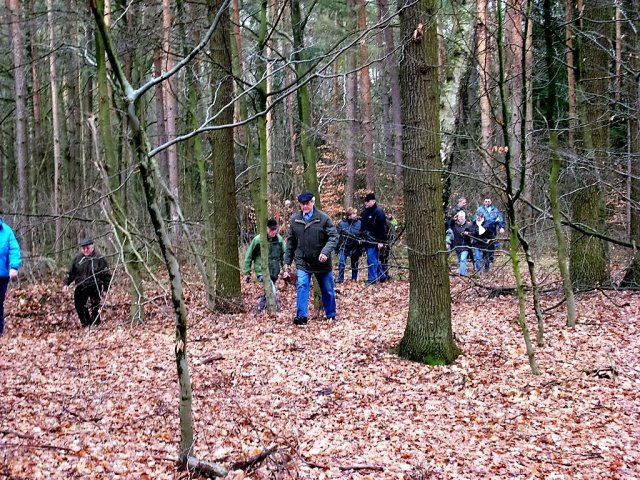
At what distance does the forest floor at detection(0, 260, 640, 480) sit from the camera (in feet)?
14.0

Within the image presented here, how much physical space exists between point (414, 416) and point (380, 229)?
26.6ft

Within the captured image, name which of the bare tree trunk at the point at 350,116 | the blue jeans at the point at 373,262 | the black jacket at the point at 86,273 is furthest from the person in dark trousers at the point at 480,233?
the black jacket at the point at 86,273

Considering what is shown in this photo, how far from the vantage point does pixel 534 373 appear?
6.20 m

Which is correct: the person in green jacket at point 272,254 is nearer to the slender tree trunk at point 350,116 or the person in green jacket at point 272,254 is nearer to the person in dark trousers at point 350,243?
the person in dark trousers at point 350,243

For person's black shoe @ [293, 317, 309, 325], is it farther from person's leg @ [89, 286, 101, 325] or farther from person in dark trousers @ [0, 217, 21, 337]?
person in dark trousers @ [0, 217, 21, 337]

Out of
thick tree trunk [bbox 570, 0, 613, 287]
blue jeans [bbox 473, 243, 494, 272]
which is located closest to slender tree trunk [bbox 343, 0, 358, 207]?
blue jeans [bbox 473, 243, 494, 272]

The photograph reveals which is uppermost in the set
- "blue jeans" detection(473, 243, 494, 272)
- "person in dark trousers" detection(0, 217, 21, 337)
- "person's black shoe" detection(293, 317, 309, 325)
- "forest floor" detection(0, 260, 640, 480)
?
"person in dark trousers" detection(0, 217, 21, 337)

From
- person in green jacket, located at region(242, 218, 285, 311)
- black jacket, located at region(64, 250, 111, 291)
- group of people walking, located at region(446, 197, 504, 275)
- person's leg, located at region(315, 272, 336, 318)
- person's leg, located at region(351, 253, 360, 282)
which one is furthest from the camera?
person's leg, located at region(351, 253, 360, 282)

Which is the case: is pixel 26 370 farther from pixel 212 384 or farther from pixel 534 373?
pixel 534 373

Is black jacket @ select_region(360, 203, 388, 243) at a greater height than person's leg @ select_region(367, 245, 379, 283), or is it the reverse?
black jacket @ select_region(360, 203, 388, 243)

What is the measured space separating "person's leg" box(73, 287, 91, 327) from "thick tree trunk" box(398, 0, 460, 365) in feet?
19.3

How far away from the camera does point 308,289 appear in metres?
8.87

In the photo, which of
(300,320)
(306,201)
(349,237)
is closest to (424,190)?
(306,201)

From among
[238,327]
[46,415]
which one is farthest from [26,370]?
[238,327]
